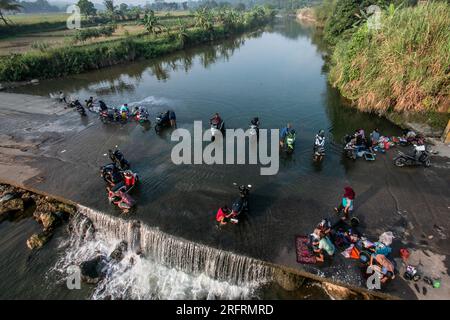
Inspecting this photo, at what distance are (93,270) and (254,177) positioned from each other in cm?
860

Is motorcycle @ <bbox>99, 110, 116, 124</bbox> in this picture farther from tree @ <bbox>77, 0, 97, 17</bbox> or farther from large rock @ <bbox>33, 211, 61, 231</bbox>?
tree @ <bbox>77, 0, 97, 17</bbox>

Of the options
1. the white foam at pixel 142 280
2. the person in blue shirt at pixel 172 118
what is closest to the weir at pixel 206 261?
the white foam at pixel 142 280

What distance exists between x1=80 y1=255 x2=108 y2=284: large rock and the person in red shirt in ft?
17.4

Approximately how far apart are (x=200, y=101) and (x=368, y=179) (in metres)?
17.5

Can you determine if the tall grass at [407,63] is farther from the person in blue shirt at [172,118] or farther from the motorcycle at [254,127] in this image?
the person in blue shirt at [172,118]

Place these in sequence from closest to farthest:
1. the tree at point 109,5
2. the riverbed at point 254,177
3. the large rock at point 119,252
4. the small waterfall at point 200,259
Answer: the small waterfall at point 200,259 → the riverbed at point 254,177 → the large rock at point 119,252 → the tree at point 109,5

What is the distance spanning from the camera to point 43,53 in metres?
37.7

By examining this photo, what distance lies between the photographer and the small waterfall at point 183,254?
10.1 metres

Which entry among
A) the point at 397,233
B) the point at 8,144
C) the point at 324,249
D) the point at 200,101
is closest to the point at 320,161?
the point at 397,233

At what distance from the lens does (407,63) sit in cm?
1925

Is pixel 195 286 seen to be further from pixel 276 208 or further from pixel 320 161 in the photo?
pixel 320 161

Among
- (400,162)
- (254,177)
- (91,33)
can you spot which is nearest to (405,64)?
(400,162)

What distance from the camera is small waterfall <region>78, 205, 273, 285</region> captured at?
10.1 metres

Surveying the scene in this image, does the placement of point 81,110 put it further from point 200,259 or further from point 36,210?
point 200,259
